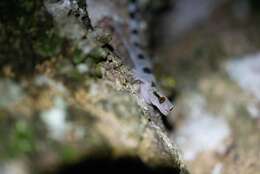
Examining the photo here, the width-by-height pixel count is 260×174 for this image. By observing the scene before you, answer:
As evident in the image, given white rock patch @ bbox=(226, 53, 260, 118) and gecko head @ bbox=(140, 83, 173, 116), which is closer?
gecko head @ bbox=(140, 83, 173, 116)

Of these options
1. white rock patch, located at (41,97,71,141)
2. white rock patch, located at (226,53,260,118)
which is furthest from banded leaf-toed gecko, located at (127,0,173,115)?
white rock patch, located at (226,53,260,118)

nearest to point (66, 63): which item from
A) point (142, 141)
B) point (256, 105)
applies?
point (142, 141)

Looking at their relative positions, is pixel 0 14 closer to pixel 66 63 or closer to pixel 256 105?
pixel 66 63

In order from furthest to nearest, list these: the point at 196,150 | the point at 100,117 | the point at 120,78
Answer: the point at 196,150, the point at 100,117, the point at 120,78

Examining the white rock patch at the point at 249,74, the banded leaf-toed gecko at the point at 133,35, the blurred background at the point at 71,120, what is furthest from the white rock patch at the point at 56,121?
the white rock patch at the point at 249,74

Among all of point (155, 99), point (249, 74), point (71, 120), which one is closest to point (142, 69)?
point (155, 99)

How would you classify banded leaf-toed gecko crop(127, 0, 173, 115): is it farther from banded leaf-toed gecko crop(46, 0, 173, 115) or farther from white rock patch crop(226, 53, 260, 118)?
white rock patch crop(226, 53, 260, 118)

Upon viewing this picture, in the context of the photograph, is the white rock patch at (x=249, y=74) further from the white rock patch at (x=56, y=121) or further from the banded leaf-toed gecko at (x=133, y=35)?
the white rock patch at (x=56, y=121)

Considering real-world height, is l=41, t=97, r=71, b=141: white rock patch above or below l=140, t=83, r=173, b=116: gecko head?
below

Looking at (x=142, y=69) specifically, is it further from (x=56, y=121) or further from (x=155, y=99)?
(x=56, y=121)
